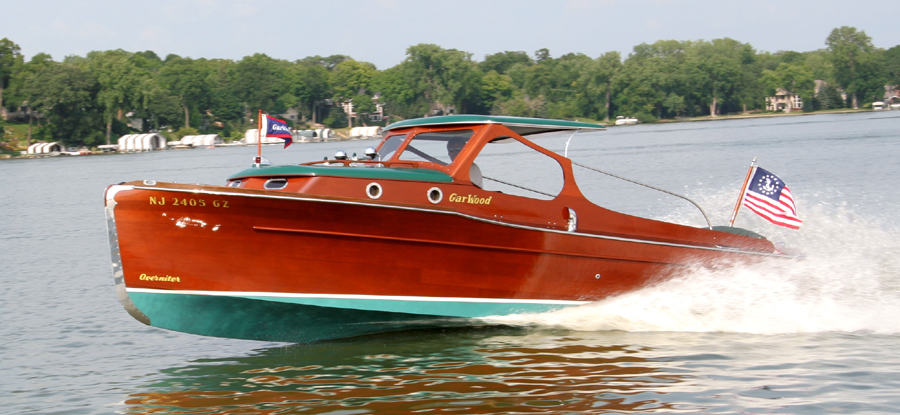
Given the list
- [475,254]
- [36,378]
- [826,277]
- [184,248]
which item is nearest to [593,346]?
[475,254]

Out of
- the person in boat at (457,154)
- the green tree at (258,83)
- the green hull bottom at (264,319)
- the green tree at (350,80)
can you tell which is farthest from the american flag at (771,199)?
the green tree at (350,80)

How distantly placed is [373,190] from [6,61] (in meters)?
120

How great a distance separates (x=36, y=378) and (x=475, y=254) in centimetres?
479

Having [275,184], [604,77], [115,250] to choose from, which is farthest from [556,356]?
[604,77]

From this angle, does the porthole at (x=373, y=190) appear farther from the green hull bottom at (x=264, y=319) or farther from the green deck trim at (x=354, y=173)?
the green hull bottom at (x=264, y=319)

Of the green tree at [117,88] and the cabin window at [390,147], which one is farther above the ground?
the green tree at [117,88]

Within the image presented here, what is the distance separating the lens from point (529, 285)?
30.3 feet

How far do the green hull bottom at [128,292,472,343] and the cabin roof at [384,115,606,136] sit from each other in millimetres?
2172

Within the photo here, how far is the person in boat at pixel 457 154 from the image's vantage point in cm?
912

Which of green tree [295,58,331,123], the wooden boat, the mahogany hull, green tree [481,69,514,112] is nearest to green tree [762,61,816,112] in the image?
green tree [481,69,514,112]

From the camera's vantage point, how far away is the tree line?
10700cm

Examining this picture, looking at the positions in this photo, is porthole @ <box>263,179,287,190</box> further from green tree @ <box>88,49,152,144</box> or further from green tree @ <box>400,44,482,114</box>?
green tree @ <box>400,44,482,114</box>

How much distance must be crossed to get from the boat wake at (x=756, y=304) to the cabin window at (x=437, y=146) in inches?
75.1

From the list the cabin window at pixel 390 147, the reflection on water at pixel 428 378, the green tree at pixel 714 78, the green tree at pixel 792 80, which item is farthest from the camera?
the green tree at pixel 792 80
